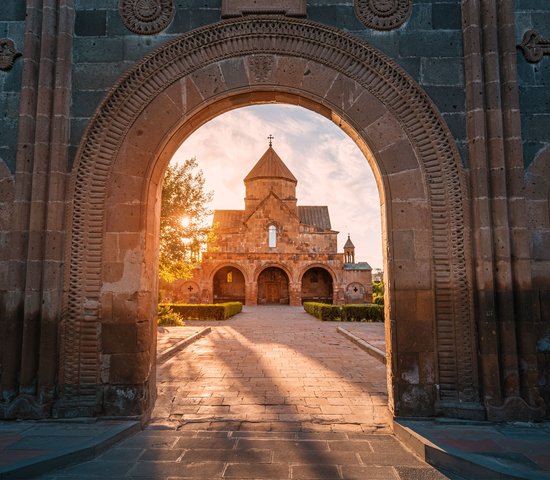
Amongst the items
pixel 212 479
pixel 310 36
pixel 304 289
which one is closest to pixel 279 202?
pixel 304 289

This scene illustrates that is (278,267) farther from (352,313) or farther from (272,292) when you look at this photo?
(352,313)

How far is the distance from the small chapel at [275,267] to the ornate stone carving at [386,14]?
25.6m

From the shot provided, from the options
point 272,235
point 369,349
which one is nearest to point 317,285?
point 272,235

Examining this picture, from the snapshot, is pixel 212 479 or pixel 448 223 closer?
pixel 212 479

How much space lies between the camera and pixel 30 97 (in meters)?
4.55

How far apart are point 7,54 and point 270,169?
3265 centimetres

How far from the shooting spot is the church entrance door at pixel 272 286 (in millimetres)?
33469

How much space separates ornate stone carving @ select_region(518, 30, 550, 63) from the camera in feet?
15.3

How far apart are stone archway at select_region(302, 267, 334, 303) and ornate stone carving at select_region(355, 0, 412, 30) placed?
2877cm

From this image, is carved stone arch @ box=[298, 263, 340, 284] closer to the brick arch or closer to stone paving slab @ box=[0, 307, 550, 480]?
the brick arch

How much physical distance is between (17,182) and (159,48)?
7.50 ft

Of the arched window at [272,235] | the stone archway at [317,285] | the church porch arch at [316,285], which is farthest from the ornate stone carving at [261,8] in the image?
the stone archway at [317,285]

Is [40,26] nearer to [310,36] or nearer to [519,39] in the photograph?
[310,36]

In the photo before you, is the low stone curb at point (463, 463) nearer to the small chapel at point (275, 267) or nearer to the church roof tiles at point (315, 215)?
the small chapel at point (275, 267)
